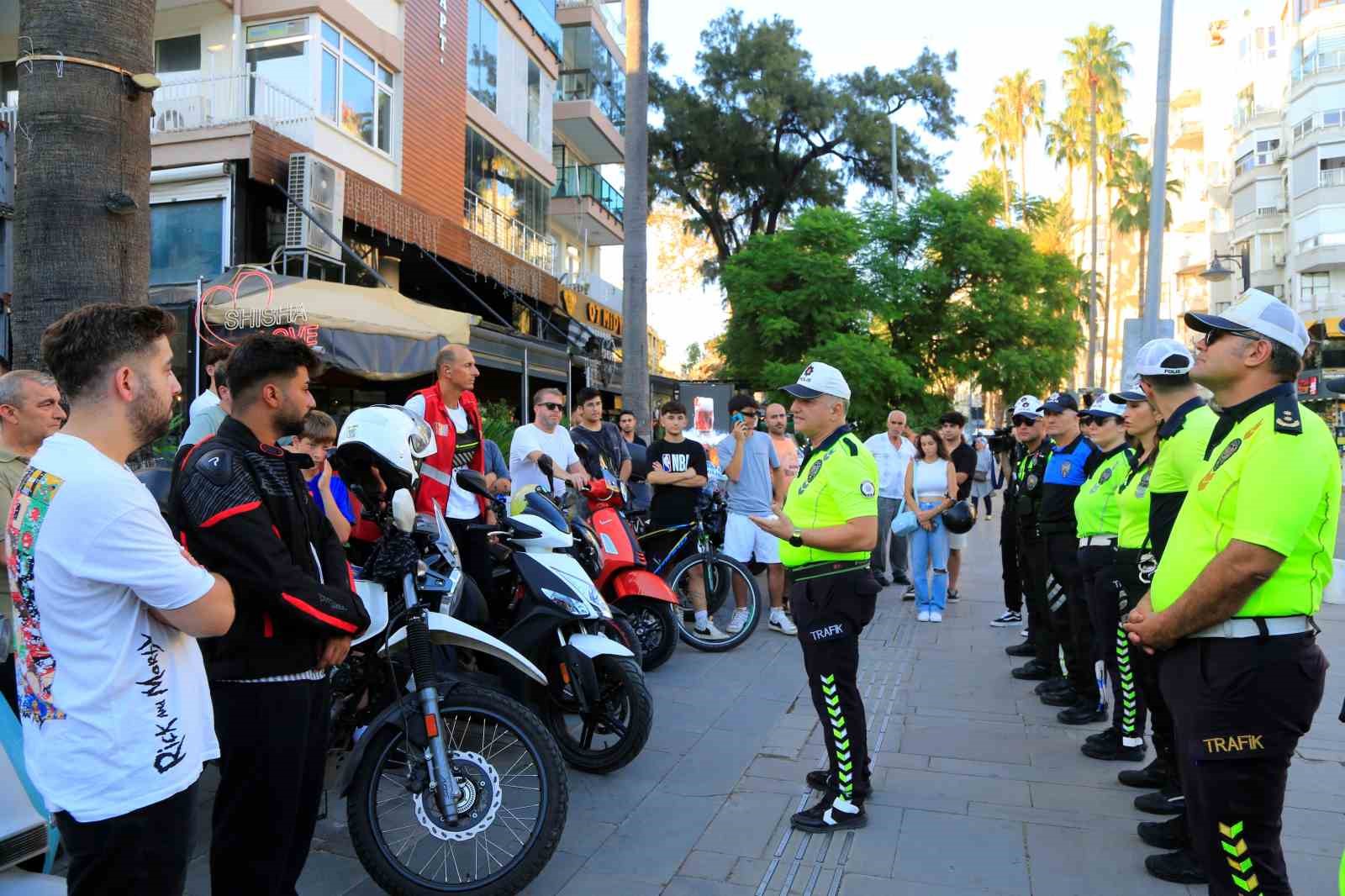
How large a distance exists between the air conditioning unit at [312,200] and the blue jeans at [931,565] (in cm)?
944

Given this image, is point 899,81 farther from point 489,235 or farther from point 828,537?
point 828,537

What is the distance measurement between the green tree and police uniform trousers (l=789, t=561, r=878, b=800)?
27472 mm

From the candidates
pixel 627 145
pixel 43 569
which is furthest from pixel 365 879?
pixel 627 145

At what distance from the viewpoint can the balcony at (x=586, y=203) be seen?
95.0ft

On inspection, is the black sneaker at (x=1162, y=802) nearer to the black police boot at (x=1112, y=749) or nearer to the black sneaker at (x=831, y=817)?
the black police boot at (x=1112, y=749)

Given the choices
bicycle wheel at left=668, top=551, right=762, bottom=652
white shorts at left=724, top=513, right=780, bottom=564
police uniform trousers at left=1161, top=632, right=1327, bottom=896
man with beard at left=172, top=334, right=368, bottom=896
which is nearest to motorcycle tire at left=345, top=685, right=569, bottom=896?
man with beard at left=172, top=334, right=368, bottom=896

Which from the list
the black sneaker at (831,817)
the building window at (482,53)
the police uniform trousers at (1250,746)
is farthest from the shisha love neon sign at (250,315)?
the building window at (482,53)

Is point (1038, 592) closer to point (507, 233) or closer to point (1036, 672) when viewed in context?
point (1036, 672)

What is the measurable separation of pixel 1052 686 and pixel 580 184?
83.7 feet

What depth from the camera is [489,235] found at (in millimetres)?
21984

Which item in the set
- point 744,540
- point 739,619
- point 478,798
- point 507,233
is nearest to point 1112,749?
point 739,619

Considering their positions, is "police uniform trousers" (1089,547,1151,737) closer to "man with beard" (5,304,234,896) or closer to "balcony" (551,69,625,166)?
"man with beard" (5,304,234,896)

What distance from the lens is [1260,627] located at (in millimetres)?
2730

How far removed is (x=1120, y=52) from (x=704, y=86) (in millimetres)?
25613
